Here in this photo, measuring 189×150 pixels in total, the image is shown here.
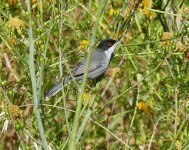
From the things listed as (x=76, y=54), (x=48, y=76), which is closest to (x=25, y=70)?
(x=76, y=54)

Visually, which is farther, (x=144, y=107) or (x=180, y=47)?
(x=144, y=107)

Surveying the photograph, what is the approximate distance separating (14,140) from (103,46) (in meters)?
1.84

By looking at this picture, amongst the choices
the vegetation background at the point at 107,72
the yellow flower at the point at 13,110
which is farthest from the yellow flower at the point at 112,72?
the yellow flower at the point at 13,110

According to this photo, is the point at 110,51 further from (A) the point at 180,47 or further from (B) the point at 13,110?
(B) the point at 13,110

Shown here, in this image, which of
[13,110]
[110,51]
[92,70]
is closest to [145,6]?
[110,51]

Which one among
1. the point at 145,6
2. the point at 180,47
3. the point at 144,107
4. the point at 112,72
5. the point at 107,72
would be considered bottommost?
the point at 144,107

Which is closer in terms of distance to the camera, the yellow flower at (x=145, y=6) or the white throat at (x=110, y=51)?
the yellow flower at (x=145, y=6)

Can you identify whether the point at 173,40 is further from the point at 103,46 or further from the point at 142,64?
the point at 142,64

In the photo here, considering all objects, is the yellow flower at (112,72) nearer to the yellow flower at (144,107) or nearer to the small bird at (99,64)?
the small bird at (99,64)

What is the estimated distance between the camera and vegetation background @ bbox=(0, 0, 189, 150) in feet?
13.6

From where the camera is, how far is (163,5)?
6254 millimetres

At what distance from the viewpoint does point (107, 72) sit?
5707mm

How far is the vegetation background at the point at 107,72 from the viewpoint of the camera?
4133 millimetres

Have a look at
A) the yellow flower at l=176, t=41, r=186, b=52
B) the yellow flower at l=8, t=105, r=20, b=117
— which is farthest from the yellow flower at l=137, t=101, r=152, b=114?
the yellow flower at l=8, t=105, r=20, b=117
